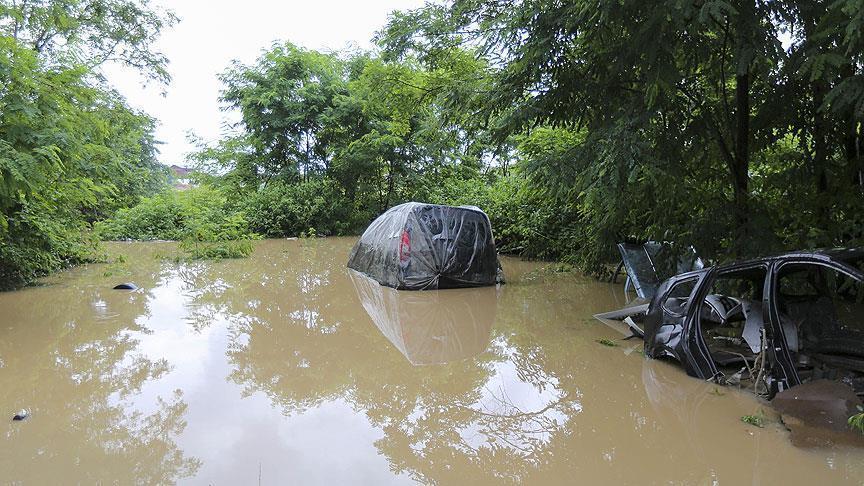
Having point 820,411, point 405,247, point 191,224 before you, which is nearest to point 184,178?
point 191,224

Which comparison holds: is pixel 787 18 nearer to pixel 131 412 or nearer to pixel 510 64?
pixel 510 64

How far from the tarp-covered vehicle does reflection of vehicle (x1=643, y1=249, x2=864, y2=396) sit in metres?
5.07

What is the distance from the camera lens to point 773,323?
4.29m

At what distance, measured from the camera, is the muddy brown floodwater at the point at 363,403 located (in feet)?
11.8

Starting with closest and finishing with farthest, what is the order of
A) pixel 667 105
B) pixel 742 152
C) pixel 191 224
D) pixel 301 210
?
pixel 667 105 → pixel 742 152 → pixel 191 224 → pixel 301 210

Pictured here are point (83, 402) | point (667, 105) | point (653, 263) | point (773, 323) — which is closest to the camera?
point (773, 323)

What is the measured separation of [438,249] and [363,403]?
226 inches

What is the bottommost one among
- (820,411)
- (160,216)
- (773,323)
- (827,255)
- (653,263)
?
(160,216)

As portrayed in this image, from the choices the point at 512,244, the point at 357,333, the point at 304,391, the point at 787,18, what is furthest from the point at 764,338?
the point at 512,244

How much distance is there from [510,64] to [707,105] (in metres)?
2.75

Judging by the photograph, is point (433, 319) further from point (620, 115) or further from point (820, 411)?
point (820, 411)

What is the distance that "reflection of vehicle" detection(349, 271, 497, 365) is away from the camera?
674 cm

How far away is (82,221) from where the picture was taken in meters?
11.7

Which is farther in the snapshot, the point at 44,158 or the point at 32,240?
the point at 32,240
